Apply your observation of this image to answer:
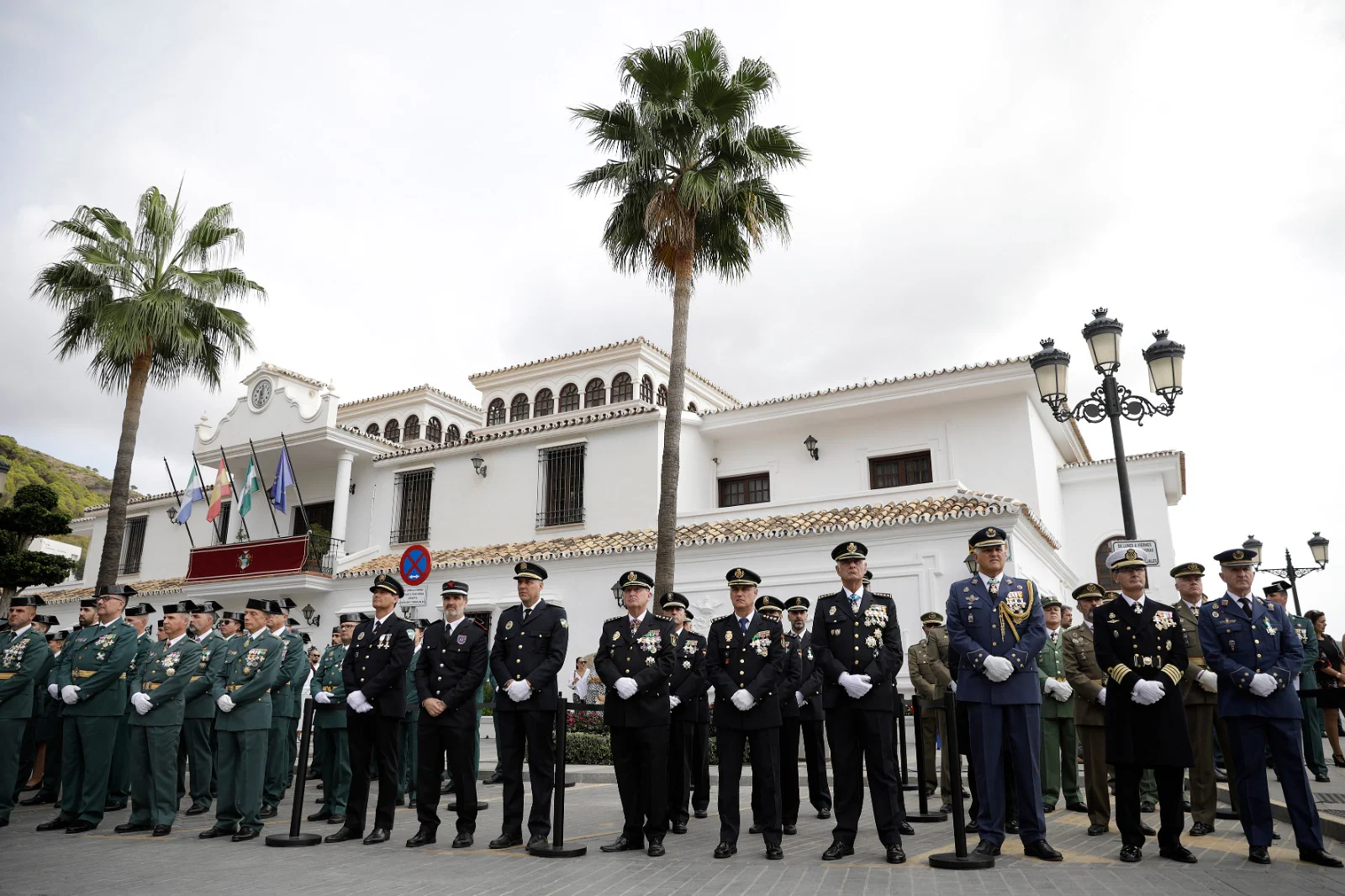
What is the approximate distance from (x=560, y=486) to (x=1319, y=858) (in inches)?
738

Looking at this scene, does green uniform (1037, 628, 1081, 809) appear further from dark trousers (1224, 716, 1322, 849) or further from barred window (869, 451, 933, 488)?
barred window (869, 451, 933, 488)

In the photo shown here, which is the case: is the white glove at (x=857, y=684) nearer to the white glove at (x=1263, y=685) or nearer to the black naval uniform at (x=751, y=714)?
the black naval uniform at (x=751, y=714)

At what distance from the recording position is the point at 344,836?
737 cm

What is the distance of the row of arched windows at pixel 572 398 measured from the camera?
1057 inches

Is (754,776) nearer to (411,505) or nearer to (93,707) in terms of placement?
(93,707)

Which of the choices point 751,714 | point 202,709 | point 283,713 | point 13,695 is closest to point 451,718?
point 751,714

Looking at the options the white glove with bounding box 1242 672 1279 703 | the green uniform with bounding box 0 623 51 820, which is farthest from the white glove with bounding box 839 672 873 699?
the green uniform with bounding box 0 623 51 820

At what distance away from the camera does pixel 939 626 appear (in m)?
9.83

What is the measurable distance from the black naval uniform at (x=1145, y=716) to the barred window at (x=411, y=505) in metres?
20.9

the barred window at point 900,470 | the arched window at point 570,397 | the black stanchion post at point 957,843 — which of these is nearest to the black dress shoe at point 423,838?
the black stanchion post at point 957,843

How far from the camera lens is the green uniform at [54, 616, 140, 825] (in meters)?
8.13

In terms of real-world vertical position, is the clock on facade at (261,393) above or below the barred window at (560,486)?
above

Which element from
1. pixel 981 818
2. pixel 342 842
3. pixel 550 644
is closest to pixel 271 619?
pixel 342 842

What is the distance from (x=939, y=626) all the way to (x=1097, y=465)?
15.3m
